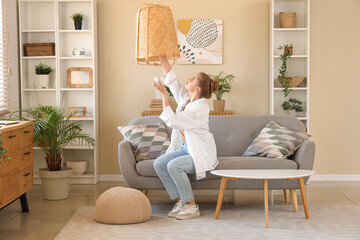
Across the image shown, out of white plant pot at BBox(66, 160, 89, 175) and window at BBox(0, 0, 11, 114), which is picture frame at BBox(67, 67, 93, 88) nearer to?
window at BBox(0, 0, 11, 114)

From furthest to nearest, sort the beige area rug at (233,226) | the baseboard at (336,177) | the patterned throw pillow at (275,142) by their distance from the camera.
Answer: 1. the baseboard at (336,177)
2. the patterned throw pillow at (275,142)
3. the beige area rug at (233,226)

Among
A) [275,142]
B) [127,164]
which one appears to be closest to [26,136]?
[127,164]

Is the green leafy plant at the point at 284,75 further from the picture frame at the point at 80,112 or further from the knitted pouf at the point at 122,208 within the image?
the knitted pouf at the point at 122,208

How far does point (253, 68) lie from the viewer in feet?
19.8

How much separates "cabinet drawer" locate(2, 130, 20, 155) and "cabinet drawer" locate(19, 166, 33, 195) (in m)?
0.28

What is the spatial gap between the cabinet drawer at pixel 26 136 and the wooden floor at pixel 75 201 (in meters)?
0.60

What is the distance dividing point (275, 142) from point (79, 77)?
2477 mm

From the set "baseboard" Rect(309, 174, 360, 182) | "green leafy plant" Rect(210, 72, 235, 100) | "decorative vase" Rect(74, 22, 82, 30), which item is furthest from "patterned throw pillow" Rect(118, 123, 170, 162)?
"baseboard" Rect(309, 174, 360, 182)

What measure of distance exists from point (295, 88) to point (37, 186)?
304 cm

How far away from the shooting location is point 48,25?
600 cm

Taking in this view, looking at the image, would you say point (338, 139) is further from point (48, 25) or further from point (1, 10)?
point (1, 10)

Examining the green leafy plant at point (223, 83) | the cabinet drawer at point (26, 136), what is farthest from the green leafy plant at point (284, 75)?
the cabinet drawer at point (26, 136)

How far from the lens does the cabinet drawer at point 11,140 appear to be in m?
3.94

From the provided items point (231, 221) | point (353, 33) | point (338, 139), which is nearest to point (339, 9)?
point (353, 33)
